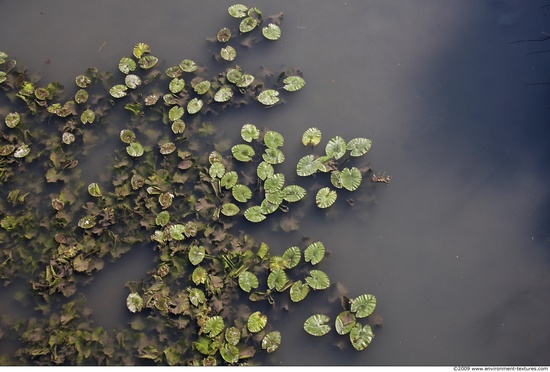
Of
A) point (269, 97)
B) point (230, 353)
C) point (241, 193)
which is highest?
point (269, 97)

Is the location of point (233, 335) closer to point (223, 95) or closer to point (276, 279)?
point (276, 279)

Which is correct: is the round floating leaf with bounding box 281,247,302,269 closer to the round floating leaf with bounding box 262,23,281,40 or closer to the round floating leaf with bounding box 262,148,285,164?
the round floating leaf with bounding box 262,148,285,164

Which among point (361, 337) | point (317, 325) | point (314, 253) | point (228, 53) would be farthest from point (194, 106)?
point (361, 337)

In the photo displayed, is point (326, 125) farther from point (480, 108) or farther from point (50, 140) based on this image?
point (50, 140)

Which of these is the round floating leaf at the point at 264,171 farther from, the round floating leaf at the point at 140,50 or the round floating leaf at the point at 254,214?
the round floating leaf at the point at 140,50

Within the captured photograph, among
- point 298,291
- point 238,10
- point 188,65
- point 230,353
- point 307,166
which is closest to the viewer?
point 230,353

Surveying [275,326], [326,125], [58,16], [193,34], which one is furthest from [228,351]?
[58,16]
